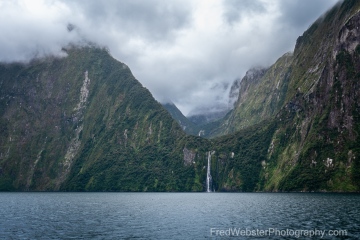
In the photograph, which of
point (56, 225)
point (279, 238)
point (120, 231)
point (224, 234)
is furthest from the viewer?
point (56, 225)

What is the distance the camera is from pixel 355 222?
70750 mm

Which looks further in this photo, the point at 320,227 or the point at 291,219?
the point at 291,219

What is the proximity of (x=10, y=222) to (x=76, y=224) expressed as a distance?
18.0 m

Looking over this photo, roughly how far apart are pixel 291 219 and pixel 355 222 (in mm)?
13886

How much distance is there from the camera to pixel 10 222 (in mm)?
84438

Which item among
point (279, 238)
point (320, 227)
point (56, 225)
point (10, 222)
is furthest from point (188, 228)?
point (10, 222)

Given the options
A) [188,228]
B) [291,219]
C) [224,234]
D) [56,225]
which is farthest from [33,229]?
[291,219]

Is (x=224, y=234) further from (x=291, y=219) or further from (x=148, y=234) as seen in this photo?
(x=291, y=219)

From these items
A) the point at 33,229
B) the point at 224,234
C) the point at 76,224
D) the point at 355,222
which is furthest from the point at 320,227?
the point at 33,229

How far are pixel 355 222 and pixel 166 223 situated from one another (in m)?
41.5

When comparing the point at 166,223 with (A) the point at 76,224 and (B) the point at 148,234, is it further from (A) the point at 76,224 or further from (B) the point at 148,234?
(A) the point at 76,224

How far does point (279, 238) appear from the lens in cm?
5694

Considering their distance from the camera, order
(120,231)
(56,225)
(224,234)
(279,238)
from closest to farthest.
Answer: (279,238) → (224,234) → (120,231) → (56,225)

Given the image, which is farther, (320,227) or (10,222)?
(10,222)
